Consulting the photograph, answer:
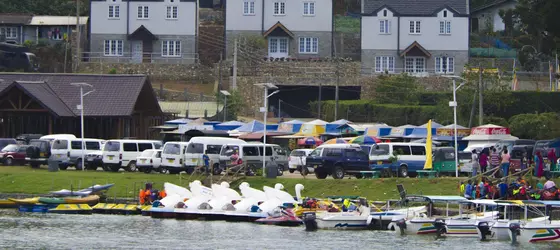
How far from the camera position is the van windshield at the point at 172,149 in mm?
65062

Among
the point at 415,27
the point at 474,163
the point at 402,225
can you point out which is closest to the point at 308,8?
the point at 415,27

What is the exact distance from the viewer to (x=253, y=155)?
6538cm

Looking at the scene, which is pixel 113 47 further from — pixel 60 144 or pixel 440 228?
pixel 440 228

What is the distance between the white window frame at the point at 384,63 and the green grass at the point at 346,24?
1087cm

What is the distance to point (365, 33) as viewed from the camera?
109m

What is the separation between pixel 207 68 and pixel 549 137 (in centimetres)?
3918

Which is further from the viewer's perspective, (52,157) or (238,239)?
(52,157)

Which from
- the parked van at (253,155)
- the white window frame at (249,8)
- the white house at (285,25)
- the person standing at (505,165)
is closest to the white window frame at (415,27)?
the white house at (285,25)

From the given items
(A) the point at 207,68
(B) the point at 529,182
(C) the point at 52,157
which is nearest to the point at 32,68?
(A) the point at 207,68

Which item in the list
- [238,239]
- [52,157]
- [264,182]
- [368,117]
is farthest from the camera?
[368,117]

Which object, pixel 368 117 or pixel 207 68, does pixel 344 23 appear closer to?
pixel 207 68

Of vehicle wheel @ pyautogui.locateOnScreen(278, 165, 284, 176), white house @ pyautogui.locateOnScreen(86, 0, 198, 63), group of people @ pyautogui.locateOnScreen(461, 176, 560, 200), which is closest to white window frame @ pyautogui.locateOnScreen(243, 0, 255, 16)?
white house @ pyautogui.locateOnScreen(86, 0, 198, 63)

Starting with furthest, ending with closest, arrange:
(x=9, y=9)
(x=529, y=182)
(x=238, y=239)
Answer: (x=9, y=9)
(x=529, y=182)
(x=238, y=239)

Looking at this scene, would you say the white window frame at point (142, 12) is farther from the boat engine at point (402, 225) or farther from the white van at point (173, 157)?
the boat engine at point (402, 225)
